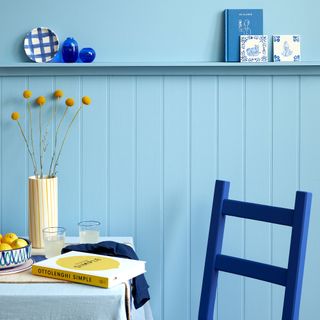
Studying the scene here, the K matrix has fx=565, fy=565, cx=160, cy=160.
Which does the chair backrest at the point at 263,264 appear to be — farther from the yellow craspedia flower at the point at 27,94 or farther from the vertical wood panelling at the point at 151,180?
the yellow craspedia flower at the point at 27,94

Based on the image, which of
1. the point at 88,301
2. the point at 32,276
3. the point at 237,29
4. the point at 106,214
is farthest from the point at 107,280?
the point at 237,29

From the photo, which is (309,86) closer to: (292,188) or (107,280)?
(292,188)

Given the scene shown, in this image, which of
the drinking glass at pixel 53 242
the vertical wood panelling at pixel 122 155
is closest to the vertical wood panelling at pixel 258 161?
the vertical wood panelling at pixel 122 155

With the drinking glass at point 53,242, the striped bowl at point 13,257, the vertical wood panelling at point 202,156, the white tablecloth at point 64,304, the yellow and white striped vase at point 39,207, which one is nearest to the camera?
the white tablecloth at point 64,304

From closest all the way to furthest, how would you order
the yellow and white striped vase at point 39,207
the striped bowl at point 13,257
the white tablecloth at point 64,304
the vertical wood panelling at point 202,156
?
the white tablecloth at point 64,304, the striped bowl at point 13,257, the yellow and white striped vase at point 39,207, the vertical wood panelling at point 202,156

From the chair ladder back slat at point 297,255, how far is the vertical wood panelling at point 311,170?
1.81 ft

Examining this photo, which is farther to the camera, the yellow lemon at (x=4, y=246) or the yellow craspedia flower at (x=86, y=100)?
the yellow craspedia flower at (x=86, y=100)

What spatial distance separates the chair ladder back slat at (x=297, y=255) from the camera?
→ 1571 mm

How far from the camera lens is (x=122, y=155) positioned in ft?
6.94

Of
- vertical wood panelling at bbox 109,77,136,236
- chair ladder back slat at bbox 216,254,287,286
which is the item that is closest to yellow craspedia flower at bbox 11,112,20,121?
vertical wood panelling at bbox 109,77,136,236

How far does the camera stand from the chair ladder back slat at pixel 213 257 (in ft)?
5.84

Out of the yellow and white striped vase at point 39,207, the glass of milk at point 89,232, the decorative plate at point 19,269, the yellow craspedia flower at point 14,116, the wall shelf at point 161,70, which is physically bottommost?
the decorative plate at point 19,269

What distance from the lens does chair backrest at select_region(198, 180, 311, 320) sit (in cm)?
158

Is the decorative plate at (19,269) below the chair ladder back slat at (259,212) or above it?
below
